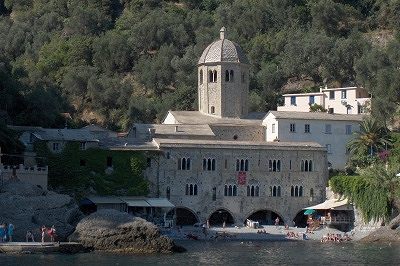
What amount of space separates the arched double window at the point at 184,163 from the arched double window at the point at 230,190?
3.02 meters

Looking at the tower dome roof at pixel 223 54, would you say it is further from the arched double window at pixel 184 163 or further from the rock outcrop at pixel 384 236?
the rock outcrop at pixel 384 236

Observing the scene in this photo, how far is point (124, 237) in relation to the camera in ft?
207

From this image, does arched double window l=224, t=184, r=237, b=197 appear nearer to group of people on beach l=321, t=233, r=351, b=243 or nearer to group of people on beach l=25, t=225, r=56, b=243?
group of people on beach l=321, t=233, r=351, b=243

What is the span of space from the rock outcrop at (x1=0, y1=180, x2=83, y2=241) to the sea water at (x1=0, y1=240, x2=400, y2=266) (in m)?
5.28

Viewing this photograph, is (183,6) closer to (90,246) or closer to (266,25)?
(266,25)

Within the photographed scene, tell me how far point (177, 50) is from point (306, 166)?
41047 mm

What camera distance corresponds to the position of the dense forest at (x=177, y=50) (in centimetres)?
10694

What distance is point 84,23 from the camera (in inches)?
5354

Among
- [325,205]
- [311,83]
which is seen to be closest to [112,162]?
[325,205]

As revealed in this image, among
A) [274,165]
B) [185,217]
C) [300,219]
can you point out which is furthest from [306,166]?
[185,217]

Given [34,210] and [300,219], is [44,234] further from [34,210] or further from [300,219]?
[300,219]

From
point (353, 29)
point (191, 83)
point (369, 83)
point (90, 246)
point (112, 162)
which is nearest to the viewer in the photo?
point (90, 246)

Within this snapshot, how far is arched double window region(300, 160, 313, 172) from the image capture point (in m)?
82.6

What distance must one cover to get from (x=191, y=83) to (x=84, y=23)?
29.7 m
